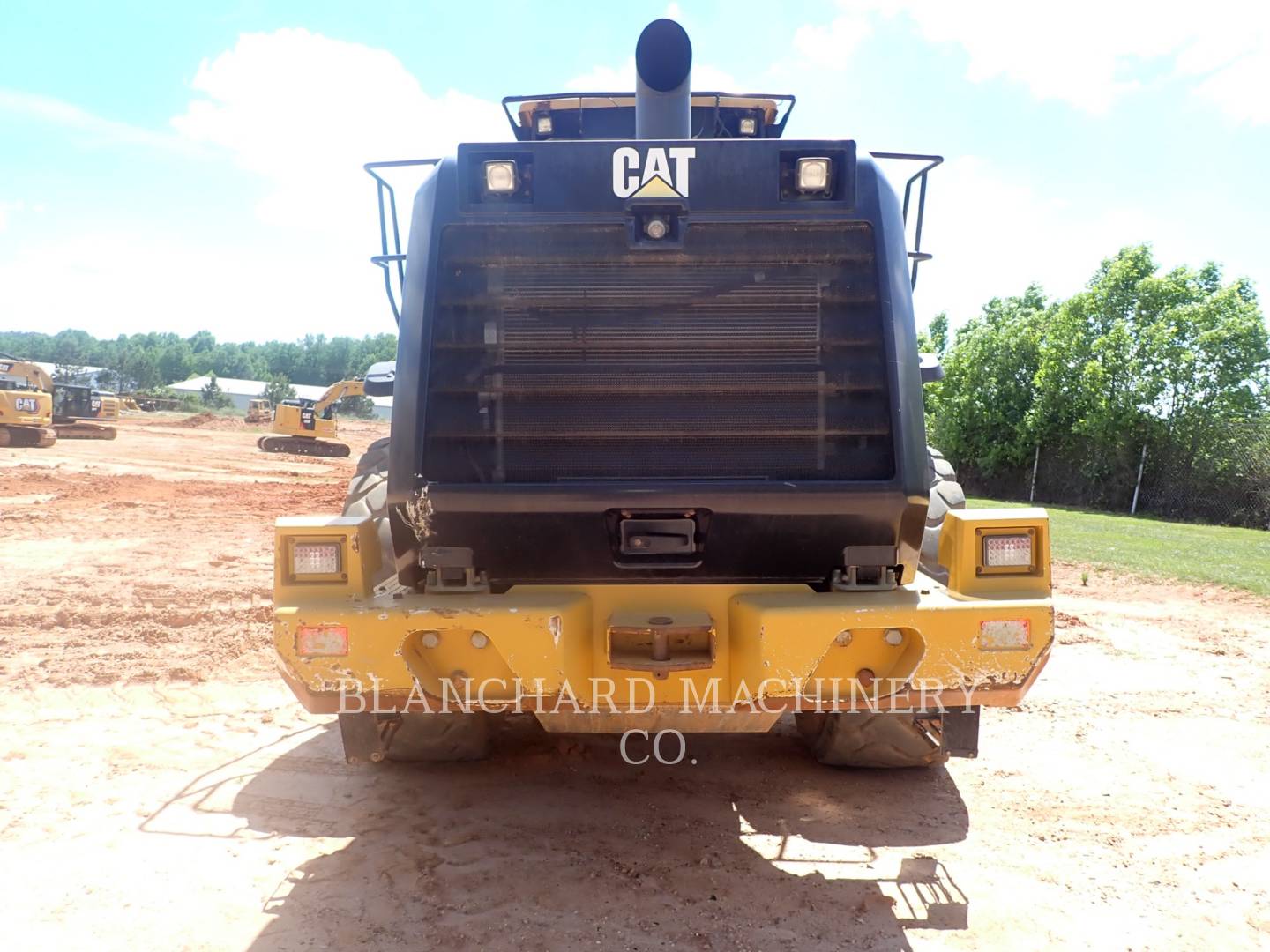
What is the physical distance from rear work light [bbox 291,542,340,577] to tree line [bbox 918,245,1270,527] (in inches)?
1015

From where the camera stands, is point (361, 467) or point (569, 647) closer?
point (569, 647)

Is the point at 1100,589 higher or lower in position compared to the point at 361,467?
lower

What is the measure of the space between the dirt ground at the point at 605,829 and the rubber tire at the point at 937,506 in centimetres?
107

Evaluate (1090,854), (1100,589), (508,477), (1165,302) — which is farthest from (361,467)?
(1165,302)

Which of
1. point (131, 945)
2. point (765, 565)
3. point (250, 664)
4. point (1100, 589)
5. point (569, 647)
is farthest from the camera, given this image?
point (1100, 589)

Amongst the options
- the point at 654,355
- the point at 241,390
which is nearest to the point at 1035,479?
the point at 654,355

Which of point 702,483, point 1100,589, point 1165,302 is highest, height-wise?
point 1165,302

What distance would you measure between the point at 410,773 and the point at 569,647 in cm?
159

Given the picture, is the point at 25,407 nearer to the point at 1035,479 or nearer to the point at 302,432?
the point at 302,432

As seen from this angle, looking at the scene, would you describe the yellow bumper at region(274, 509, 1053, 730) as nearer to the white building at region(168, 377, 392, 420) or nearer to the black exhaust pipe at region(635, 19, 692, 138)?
the black exhaust pipe at region(635, 19, 692, 138)

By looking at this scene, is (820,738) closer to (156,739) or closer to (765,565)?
(765,565)

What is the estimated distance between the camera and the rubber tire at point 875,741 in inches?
166

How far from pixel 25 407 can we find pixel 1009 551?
29.4 m

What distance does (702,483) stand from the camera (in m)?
3.27
